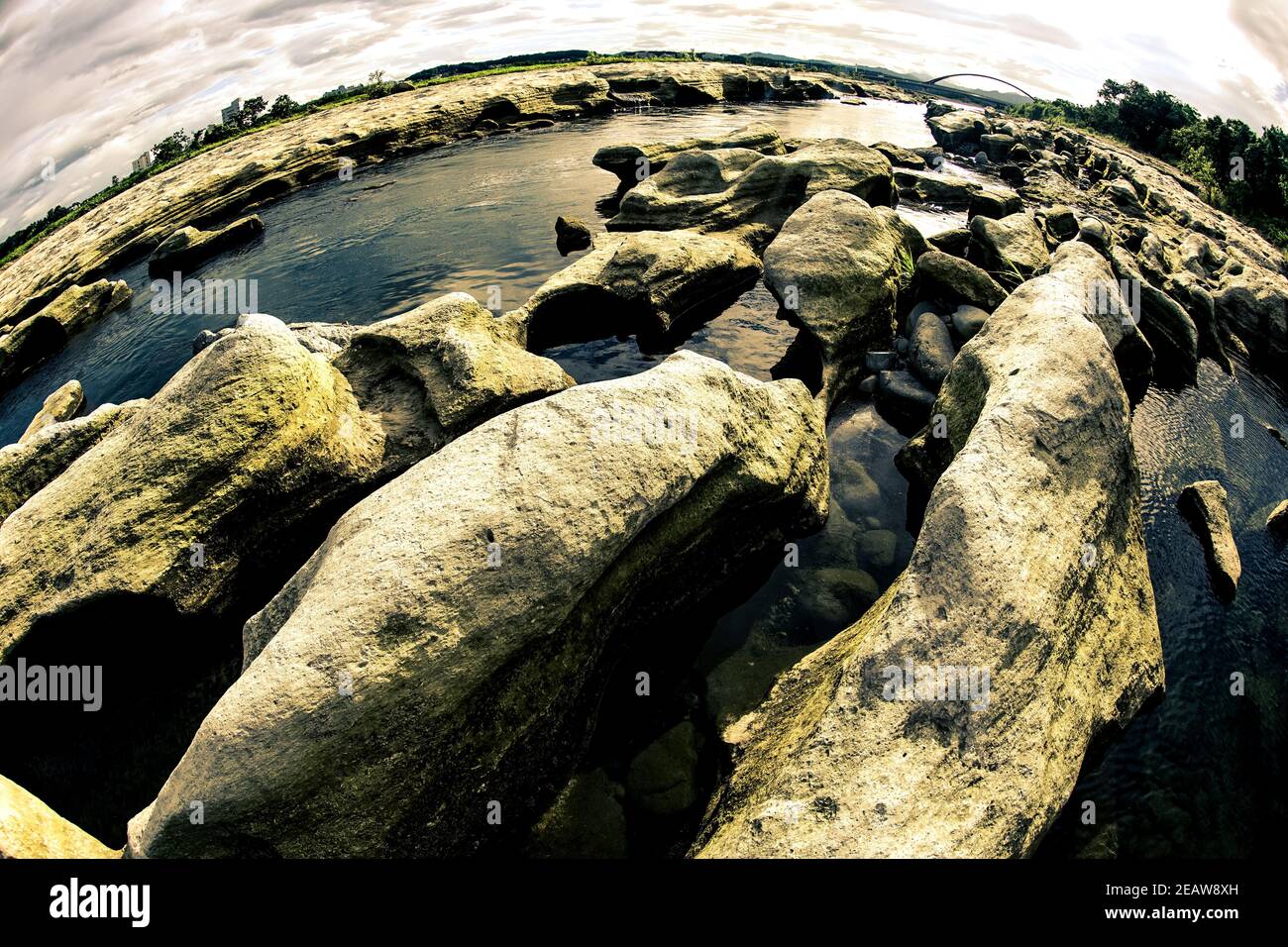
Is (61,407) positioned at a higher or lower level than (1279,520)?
higher

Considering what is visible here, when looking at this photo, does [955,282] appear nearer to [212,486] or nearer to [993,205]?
[993,205]

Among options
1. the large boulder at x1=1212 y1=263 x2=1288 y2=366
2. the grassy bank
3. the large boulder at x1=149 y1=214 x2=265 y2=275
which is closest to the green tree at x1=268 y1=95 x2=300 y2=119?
the grassy bank

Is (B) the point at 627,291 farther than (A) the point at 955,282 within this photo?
Yes

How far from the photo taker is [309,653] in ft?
16.0

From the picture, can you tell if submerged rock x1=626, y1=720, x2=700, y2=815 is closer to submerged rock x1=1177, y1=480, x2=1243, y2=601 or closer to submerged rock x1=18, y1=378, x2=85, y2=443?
submerged rock x1=1177, y1=480, x2=1243, y2=601

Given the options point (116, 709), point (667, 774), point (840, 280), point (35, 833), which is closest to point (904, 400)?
point (840, 280)

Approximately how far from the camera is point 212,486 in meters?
7.72

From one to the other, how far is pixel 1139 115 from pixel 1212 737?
82.7 m

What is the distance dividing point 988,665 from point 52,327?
31381 millimetres

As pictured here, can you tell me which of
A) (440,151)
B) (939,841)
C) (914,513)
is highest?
(440,151)

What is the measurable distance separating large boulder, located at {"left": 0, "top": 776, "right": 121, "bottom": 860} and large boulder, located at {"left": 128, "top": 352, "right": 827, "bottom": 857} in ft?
1.90
